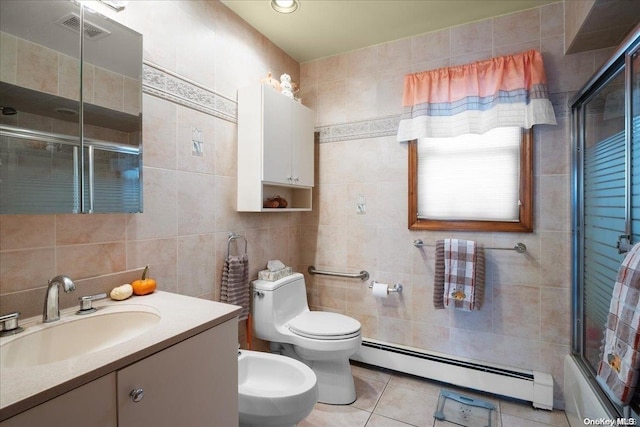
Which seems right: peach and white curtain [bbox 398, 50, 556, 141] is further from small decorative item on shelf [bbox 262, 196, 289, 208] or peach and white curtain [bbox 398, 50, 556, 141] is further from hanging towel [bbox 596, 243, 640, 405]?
hanging towel [bbox 596, 243, 640, 405]

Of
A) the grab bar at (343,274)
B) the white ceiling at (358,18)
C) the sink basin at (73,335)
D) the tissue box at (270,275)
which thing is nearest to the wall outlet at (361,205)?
the grab bar at (343,274)

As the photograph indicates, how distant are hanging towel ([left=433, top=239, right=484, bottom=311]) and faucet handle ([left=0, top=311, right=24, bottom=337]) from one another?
2.06 meters

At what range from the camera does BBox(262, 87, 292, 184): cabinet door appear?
191cm

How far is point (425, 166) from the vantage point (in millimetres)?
2217

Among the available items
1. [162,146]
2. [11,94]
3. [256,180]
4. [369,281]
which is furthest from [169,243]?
[369,281]

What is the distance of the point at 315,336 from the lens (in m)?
1.88

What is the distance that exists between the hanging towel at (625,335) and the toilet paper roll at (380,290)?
125 centimetres

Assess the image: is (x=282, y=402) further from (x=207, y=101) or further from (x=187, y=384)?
(x=207, y=101)

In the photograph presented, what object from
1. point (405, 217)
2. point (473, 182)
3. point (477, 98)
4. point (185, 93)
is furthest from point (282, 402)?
point (477, 98)

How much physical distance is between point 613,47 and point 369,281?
2073 mm

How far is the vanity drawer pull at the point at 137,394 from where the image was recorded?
32.0 inches

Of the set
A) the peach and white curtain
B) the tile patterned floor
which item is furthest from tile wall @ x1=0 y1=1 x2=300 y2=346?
the peach and white curtain

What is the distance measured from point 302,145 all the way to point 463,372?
193 centimetres

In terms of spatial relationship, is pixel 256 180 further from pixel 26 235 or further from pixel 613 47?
pixel 613 47
